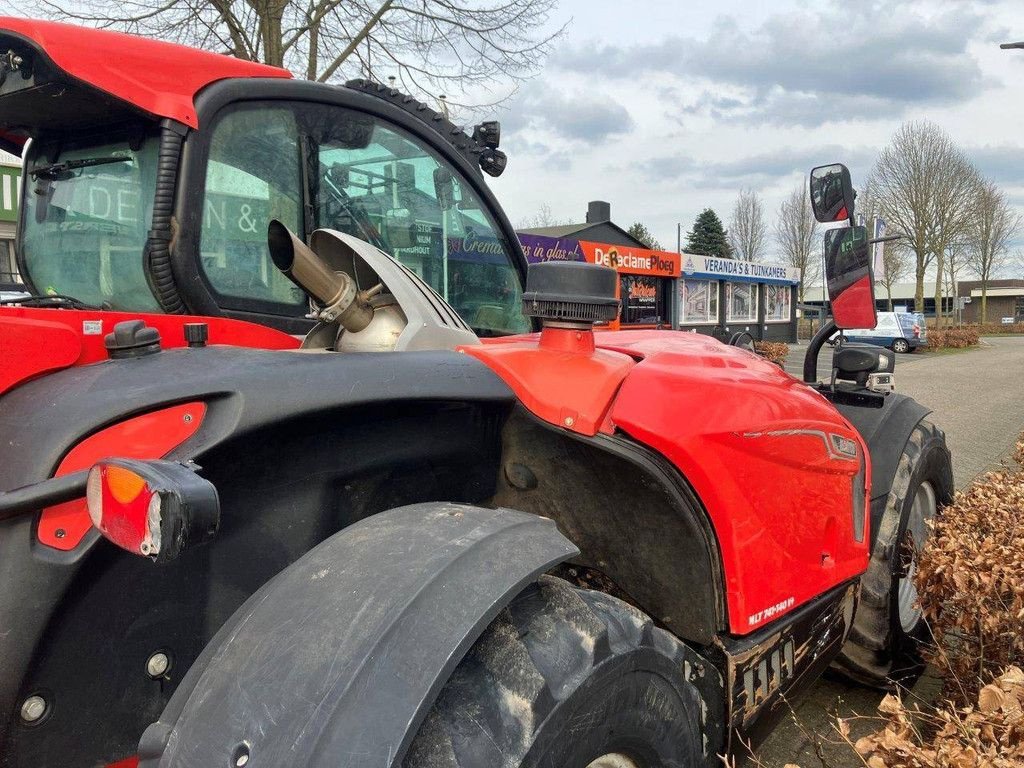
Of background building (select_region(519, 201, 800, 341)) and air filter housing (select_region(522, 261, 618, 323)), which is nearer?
air filter housing (select_region(522, 261, 618, 323))

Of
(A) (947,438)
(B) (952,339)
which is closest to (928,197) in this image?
(B) (952,339)

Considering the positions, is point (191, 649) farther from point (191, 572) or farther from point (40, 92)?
point (40, 92)

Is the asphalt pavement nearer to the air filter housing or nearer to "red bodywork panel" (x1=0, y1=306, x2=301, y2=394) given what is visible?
the air filter housing

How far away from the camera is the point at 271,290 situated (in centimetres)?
215

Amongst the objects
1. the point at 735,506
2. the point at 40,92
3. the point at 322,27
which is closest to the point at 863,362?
the point at 735,506

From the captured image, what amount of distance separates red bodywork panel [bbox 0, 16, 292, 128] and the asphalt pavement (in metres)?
2.18

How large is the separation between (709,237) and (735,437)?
59.1 metres

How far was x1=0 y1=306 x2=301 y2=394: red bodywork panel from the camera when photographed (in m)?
1.44

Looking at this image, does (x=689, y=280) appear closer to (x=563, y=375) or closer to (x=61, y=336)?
(x=563, y=375)

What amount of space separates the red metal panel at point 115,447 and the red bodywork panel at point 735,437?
717 millimetres

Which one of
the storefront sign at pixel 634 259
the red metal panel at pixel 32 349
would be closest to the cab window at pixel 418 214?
the red metal panel at pixel 32 349

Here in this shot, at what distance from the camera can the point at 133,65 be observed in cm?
189

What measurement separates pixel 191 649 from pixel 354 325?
2.75ft

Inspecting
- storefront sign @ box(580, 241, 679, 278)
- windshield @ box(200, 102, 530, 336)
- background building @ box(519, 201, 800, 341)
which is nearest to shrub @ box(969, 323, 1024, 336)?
background building @ box(519, 201, 800, 341)
